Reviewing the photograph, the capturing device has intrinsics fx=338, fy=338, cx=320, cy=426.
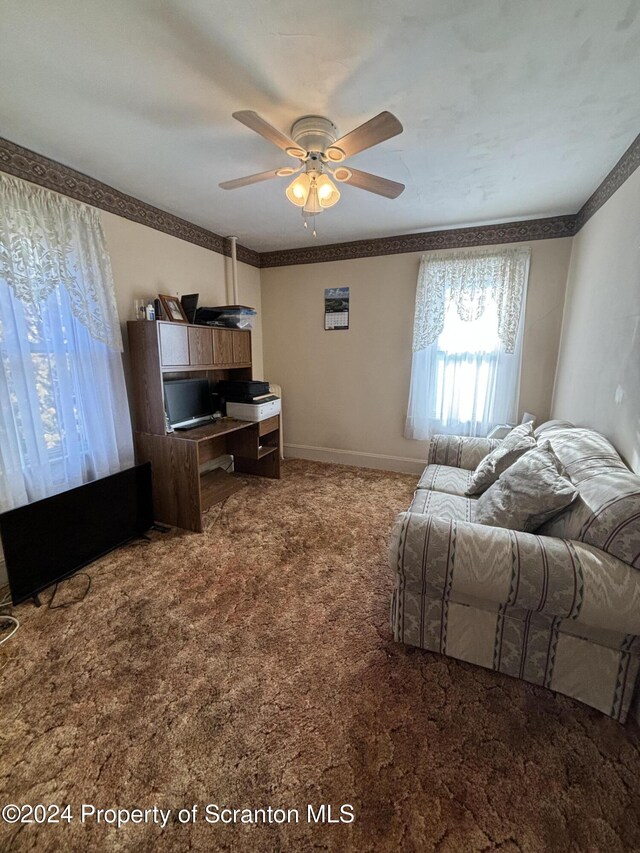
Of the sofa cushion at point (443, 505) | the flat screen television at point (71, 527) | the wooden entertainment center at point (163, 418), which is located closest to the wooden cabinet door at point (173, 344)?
the wooden entertainment center at point (163, 418)

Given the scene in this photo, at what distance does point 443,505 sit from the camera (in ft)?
6.76

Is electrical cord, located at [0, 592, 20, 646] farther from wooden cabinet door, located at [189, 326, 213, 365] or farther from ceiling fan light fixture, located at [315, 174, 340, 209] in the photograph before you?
ceiling fan light fixture, located at [315, 174, 340, 209]

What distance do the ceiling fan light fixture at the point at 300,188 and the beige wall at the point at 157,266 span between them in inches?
58.5

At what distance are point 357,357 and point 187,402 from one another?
1.94 meters

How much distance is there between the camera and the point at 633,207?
186 cm

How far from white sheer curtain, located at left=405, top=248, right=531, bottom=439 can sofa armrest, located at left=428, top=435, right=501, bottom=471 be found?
0.73 m

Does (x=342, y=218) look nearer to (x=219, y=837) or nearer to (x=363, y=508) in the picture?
(x=363, y=508)

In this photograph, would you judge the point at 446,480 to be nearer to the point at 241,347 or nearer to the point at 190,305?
the point at 241,347

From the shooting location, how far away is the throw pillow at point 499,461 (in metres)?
2.04

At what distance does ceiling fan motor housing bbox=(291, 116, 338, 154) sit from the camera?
1710mm

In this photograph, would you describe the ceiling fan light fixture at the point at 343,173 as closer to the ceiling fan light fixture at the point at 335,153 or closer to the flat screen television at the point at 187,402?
the ceiling fan light fixture at the point at 335,153

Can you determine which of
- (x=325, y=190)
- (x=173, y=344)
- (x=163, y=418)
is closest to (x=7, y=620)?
(x=163, y=418)

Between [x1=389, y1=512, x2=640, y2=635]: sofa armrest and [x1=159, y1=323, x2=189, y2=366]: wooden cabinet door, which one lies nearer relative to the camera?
[x1=389, y1=512, x2=640, y2=635]: sofa armrest

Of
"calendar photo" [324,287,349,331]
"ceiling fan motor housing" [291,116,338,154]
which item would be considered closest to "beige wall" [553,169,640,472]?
"ceiling fan motor housing" [291,116,338,154]
